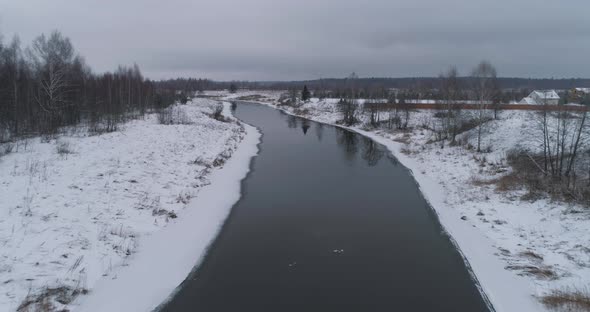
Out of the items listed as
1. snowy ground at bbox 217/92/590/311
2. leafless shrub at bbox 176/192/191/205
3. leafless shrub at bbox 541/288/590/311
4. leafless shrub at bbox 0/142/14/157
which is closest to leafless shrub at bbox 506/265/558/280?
snowy ground at bbox 217/92/590/311

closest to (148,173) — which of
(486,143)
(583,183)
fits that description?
(583,183)

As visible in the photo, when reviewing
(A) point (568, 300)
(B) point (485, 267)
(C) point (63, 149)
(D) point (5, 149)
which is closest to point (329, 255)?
(B) point (485, 267)

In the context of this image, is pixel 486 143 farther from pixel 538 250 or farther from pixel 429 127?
pixel 538 250

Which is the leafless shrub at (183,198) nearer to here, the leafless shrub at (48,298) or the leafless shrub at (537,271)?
the leafless shrub at (48,298)

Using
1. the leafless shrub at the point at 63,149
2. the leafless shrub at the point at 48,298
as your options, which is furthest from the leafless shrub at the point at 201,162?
the leafless shrub at the point at 48,298

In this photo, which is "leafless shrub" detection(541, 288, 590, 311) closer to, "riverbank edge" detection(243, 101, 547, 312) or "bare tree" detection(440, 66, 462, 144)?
"riverbank edge" detection(243, 101, 547, 312)
